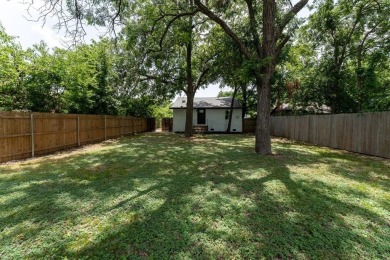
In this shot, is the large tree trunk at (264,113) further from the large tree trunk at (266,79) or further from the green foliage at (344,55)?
the green foliage at (344,55)

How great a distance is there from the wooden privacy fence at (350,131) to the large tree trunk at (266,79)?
13.0 feet

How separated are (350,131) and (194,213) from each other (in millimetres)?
9112

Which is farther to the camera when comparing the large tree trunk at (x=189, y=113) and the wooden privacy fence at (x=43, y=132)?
the large tree trunk at (x=189, y=113)

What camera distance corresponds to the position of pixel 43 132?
27.3 ft

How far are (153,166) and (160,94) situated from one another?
12.7 metres

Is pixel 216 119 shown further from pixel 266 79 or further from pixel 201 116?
pixel 266 79

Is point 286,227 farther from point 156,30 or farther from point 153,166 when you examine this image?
point 156,30

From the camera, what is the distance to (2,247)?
2508 mm

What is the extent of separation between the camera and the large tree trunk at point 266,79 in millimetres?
7992

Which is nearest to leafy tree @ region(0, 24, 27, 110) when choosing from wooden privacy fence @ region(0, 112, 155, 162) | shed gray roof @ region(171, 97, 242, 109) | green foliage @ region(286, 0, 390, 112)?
wooden privacy fence @ region(0, 112, 155, 162)

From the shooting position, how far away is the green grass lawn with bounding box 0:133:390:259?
2.53m

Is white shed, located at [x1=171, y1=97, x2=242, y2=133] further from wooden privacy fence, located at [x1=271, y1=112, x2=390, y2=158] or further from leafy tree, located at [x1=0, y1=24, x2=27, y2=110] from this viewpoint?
leafy tree, located at [x1=0, y1=24, x2=27, y2=110]

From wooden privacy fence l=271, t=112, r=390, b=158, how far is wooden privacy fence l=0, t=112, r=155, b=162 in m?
12.4

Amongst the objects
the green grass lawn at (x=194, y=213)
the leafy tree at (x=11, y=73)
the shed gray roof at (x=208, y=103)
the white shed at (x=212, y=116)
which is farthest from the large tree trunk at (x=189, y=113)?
the green grass lawn at (x=194, y=213)
